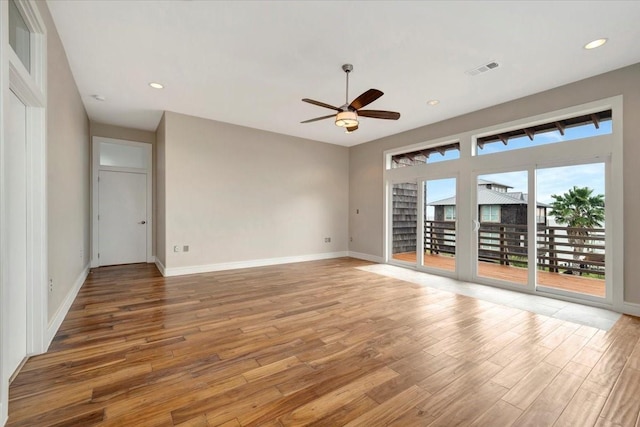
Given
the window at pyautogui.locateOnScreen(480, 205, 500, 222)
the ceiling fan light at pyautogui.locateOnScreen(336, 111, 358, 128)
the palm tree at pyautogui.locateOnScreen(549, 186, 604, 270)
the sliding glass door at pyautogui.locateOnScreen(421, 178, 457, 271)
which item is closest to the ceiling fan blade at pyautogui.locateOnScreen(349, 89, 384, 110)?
the ceiling fan light at pyautogui.locateOnScreen(336, 111, 358, 128)

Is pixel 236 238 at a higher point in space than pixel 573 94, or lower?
lower

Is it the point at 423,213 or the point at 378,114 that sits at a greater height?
the point at 378,114

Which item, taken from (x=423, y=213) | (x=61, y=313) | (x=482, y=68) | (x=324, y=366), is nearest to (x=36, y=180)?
(x=61, y=313)

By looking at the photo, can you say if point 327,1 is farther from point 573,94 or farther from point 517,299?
point 517,299

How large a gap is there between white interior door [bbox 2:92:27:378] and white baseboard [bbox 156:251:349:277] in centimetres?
277

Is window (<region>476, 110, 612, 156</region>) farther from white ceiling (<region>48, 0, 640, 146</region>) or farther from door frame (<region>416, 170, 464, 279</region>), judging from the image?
door frame (<region>416, 170, 464, 279</region>)

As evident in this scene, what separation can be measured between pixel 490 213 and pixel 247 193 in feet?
15.0

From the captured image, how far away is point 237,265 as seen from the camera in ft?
18.6

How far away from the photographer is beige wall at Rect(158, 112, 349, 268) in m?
5.04

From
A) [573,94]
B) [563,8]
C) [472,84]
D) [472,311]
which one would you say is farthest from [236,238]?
[573,94]

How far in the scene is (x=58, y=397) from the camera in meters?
1.73

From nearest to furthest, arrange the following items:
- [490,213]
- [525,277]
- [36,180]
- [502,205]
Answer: [36,180]
[525,277]
[502,205]
[490,213]

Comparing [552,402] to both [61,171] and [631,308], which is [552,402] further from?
[61,171]

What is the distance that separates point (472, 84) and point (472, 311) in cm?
300
